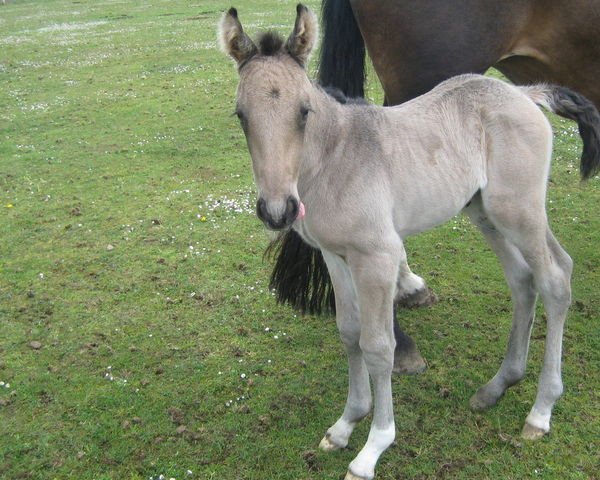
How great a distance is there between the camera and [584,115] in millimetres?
3178

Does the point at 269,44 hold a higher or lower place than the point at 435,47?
higher

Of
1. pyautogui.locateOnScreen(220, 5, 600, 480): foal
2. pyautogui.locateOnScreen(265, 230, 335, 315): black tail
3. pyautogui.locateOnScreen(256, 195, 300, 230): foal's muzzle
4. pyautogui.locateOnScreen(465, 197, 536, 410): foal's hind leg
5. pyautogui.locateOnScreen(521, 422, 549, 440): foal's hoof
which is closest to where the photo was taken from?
pyautogui.locateOnScreen(256, 195, 300, 230): foal's muzzle

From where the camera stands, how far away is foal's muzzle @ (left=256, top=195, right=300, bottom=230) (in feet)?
7.29

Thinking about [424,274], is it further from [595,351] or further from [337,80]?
[337,80]

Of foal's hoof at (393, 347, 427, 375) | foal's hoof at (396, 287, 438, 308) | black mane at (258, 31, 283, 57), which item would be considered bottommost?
foal's hoof at (396, 287, 438, 308)

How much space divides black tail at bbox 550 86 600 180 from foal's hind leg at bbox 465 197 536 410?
640mm

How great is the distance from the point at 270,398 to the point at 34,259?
301cm

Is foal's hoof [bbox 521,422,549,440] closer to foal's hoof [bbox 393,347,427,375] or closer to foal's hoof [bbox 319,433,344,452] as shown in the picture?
foal's hoof [bbox 393,347,427,375]

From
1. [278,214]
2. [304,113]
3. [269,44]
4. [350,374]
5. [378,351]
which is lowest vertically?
[350,374]

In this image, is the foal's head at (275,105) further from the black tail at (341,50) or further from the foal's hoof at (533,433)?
the foal's hoof at (533,433)

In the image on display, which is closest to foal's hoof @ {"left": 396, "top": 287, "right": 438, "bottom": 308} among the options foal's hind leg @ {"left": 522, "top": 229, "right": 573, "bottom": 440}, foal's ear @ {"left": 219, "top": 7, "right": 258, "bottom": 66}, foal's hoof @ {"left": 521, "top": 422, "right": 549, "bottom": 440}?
foal's hind leg @ {"left": 522, "top": 229, "right": 573, "bottom": 440}

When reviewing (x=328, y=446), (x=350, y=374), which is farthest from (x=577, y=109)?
(x=328, y=446)

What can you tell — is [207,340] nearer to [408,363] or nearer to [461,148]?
[408,363]

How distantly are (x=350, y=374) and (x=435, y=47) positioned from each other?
1.99m
